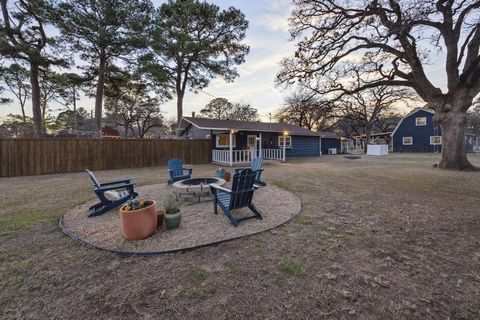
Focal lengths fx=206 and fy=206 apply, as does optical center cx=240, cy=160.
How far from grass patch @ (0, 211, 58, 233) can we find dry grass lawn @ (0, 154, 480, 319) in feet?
0.12

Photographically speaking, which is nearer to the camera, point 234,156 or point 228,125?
point 234,156

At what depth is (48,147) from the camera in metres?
10.1

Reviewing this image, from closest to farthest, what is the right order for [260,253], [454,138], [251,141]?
[260,253], [454,138], [251,141]

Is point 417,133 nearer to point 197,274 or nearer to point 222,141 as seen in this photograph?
point 222,141

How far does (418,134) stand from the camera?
27.2m

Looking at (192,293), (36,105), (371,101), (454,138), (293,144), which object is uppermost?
(371,101)

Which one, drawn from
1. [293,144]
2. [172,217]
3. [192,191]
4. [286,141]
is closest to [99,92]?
[192,191]

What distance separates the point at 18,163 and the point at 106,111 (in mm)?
25219

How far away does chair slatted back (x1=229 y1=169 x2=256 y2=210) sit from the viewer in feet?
11.5

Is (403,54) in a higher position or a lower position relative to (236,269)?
higher

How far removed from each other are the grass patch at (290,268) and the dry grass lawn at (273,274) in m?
0.02

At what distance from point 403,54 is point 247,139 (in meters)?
10.1

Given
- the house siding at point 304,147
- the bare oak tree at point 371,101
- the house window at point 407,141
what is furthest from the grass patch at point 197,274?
the house window at point 407,141

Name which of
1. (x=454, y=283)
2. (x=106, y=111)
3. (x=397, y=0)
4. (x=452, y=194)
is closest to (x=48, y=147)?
(x=454, y=283)
